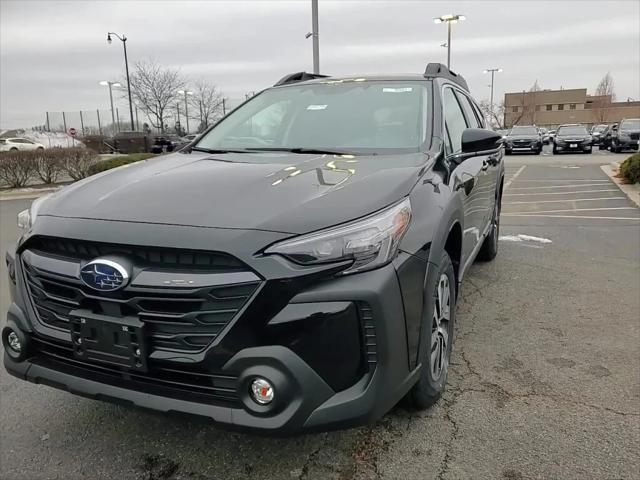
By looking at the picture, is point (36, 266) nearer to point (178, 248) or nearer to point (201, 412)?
point (178, 248)

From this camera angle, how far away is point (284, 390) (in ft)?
6.22

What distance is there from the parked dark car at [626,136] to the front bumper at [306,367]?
2809 cm

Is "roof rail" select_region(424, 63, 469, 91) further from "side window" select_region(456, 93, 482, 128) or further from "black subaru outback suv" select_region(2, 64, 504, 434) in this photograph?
"black subaru outback suv" select_region(2, 64, 504, 434)

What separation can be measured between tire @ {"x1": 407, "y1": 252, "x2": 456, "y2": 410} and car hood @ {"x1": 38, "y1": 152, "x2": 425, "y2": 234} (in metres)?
0.51

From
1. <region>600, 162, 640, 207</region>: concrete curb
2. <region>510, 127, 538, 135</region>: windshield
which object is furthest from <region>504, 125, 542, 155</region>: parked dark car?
<region>600, 162, 640, 207</region>: concrete curb

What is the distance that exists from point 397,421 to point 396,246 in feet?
3.60

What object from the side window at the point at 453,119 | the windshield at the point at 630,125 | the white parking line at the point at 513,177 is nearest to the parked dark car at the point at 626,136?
the windshield at the point at 630,125

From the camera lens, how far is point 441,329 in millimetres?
2836

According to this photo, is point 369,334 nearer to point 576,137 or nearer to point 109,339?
point 109,339

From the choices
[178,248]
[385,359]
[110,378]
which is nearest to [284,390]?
[385,359]

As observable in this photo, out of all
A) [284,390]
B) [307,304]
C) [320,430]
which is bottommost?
[320,430]

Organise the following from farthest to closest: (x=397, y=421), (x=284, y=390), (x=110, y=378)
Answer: (x=397, y=421) → (x=110, y=378) → (x=284, y=390)

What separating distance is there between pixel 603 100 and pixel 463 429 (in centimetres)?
10071

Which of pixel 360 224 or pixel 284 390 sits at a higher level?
pixel 360 224
